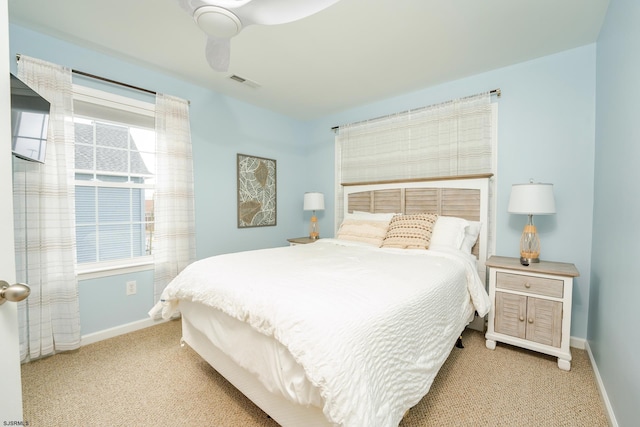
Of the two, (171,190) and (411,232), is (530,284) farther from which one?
(171,190)

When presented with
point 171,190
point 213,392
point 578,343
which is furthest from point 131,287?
point 578,343

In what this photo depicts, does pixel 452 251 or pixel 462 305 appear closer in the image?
pixel 462 305

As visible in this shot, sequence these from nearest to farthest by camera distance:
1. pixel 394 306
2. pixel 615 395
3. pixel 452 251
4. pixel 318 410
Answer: pixel 318 410, pixel 394 306, pixel 615 395, pixel 452 251

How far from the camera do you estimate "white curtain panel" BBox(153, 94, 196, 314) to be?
8.75 ft

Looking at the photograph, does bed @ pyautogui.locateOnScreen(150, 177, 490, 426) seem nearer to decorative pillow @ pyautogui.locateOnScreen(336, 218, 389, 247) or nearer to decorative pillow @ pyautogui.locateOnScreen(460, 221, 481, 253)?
decorative pillow @ pyautogui.locateOnScreen(460, 221, 481, 253)

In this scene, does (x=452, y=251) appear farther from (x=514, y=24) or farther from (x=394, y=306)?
(x=514, y=24)

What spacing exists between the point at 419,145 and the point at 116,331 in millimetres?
3571

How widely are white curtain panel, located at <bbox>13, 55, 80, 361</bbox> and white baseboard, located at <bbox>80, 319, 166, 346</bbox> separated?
0.43ft

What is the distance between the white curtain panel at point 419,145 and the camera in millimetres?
2686

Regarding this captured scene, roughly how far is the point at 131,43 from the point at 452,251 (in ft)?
10.5

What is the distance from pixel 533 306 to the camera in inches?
81.4

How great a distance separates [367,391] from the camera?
97 centimetres

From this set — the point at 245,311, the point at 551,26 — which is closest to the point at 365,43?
the point at 551,26

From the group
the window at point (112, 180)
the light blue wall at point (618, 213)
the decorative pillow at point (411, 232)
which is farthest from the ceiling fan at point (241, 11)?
the decorative pillow at point (411, 232)
